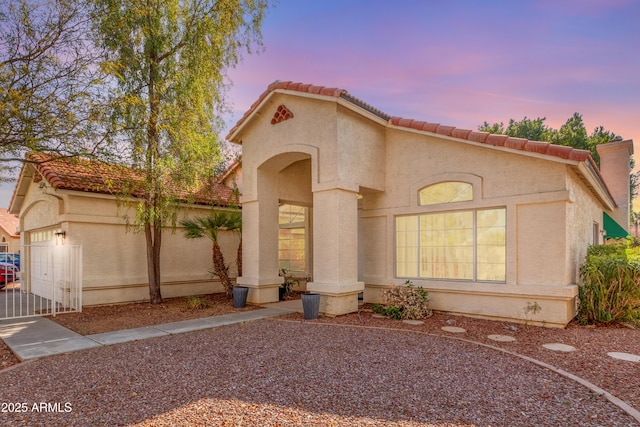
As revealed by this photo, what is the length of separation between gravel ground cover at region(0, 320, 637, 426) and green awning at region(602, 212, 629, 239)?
15.9 m

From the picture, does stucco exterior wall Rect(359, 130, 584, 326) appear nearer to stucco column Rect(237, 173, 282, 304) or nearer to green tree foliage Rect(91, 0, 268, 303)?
stucco column Rect(237, 173, 282, 304)

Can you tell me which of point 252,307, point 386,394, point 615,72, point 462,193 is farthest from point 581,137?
point 386,394

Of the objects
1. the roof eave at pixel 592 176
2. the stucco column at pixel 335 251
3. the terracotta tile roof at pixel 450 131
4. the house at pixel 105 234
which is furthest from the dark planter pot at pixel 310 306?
the roof eave at pixel 592 176

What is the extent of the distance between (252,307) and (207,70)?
28.4 feet

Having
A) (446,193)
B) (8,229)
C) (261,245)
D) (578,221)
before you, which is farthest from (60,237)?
(8,229)

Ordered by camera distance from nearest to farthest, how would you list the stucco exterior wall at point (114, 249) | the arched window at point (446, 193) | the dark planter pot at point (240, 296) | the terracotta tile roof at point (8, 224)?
the arched window at point (446, 193) → the dark planter pot at point (240, 296) → the stucco exterior wall at point (114, 249) → the terracotta tile roof at point (8, 224)

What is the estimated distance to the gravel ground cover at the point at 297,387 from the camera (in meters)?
4.67

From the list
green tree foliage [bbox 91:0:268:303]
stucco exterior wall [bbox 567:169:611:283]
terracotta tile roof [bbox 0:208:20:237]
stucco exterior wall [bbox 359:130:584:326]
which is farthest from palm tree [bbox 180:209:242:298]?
terracotta tile roof [bbox 0:208:20:237]

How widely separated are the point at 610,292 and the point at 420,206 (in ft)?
18.2

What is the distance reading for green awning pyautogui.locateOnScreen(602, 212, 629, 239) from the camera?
1864 cm

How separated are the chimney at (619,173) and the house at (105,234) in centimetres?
2022

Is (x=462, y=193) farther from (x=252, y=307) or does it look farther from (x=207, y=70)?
(x=207, y=70)

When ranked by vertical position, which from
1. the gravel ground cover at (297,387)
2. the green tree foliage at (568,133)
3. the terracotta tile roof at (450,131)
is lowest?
the gravel ground cover at (297,387)

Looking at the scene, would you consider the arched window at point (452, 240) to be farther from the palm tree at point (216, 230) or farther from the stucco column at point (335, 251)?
the palm tree at point (216, 230)
